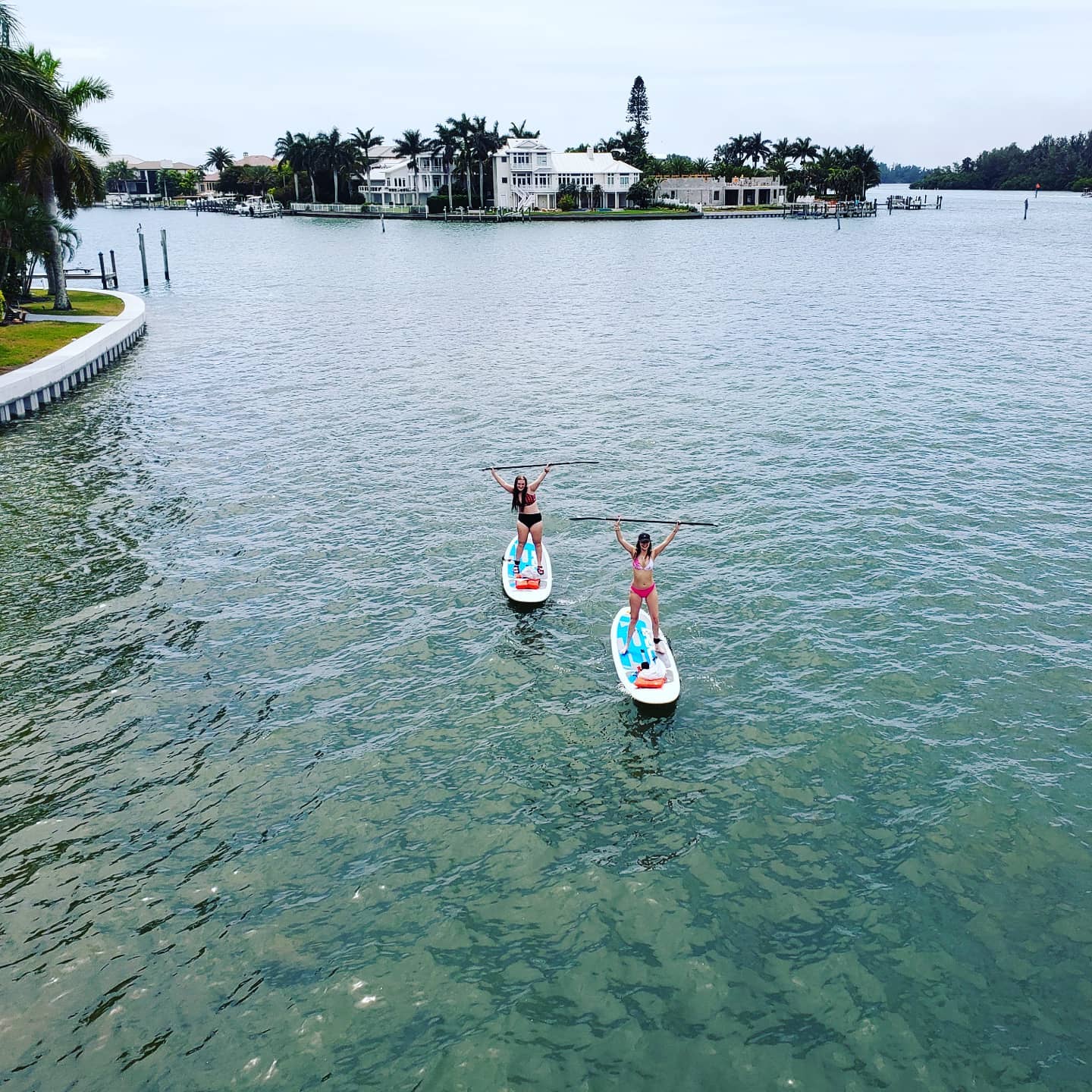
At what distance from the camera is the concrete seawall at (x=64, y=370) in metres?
39.3

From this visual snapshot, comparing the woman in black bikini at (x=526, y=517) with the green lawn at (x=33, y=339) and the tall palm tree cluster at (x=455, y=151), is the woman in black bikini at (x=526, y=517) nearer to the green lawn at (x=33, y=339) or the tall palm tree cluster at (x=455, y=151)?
the green lawn at (x=33, y=339)

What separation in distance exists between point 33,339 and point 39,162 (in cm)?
1422

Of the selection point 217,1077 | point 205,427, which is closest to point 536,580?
point 217,1077

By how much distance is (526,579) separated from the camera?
76.8 feet

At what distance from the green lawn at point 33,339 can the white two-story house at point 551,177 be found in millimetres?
140871

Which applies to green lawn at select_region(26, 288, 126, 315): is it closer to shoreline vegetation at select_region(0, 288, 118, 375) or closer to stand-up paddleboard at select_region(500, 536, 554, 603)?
shoreline vegetation at select_region(0, 288, 118, 375)

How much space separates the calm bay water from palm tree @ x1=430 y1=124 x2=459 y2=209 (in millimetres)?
156625

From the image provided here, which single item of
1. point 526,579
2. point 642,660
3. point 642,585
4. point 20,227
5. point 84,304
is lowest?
point 642,660

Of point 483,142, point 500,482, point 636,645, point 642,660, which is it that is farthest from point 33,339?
point 483,142

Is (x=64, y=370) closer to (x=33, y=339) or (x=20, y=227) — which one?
(x=33, y=339)

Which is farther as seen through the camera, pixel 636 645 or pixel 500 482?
pixel 500 482

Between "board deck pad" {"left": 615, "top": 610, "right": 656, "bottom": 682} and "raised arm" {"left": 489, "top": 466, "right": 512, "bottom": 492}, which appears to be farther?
"raised arm" {"left": 489, "top": 466, "right": 512, "bottom": 492}

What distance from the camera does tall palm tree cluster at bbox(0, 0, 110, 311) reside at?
165 ft

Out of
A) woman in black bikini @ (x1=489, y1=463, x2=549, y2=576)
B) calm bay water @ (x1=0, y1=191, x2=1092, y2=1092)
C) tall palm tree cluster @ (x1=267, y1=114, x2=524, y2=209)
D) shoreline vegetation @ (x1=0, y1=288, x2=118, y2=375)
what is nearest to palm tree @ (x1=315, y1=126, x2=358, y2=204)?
tall palm tree cluster @ (x1=267, y1=114, x2=524, y2=209)
